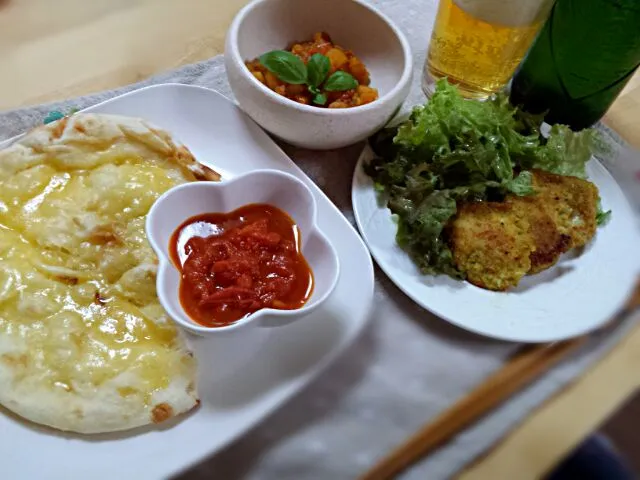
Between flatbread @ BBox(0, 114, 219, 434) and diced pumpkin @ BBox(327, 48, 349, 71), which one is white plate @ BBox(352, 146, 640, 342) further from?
flatbread @ BBox(0, 114, 219, 434)

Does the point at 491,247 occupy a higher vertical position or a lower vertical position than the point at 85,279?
higher

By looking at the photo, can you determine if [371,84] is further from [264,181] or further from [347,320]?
[347,320]

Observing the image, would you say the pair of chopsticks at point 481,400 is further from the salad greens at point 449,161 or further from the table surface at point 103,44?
the table surface at point 103,44

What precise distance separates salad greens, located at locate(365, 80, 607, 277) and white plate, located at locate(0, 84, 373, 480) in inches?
8.4

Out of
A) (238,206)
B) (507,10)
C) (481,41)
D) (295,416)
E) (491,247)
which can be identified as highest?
(507,10)

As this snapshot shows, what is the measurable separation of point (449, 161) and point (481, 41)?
50 centimetres

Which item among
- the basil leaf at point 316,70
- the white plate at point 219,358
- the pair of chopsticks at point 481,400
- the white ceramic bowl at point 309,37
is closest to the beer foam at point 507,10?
the white ceramic bowl at point 309,37

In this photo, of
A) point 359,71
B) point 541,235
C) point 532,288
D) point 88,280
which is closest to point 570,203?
point 541,235

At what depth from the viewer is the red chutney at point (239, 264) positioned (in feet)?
4.50

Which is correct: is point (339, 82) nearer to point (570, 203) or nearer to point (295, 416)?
point (570, 203)

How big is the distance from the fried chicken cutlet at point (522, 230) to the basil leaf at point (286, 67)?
615mm

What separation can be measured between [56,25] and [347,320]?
1.67 m

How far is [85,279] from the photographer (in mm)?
1452

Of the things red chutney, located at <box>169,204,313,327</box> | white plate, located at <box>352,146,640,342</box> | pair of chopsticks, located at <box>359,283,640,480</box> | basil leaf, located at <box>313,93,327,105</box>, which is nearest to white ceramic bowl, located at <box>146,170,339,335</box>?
red chutney, located at <box>169,204,313,327</box>
